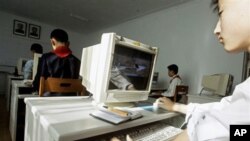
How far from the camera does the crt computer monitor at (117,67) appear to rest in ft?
2.73

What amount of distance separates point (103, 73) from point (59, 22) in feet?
18.2

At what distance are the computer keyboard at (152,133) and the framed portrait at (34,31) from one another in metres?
5.75

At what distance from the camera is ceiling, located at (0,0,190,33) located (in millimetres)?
3855

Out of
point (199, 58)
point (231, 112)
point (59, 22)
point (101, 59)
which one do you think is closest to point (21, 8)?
point (59, 22)

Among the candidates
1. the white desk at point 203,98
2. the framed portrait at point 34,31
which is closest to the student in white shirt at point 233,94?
the white desk at point 203,98

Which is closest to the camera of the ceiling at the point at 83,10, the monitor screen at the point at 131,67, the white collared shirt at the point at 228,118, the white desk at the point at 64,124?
the white collared shirt at the point at 228,118

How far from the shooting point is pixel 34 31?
5645mm

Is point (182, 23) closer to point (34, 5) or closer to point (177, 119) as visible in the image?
point (177, 119)

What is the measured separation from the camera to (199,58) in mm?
3357

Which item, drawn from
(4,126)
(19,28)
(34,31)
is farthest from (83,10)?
(4,126)

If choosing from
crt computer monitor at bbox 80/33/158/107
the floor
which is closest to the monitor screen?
crt computer monitor at bbox 80/33/158/107

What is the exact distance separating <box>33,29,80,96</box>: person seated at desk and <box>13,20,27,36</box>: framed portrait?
4.41 meters

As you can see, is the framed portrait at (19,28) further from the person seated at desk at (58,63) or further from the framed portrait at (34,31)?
the person seated at desk at (58,63)

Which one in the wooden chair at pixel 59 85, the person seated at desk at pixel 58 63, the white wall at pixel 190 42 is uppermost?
the white wall at pixel 190 42
